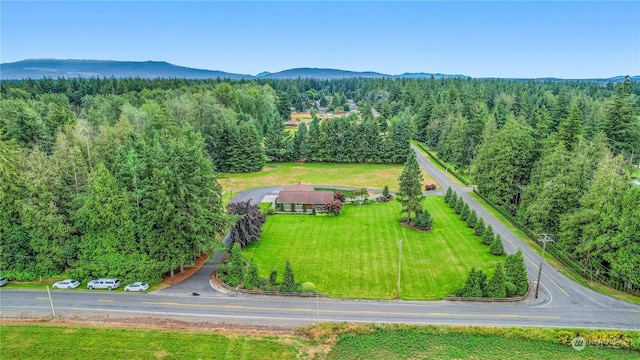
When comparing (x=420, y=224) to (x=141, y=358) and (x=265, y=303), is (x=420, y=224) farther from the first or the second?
(x=141, y=358)

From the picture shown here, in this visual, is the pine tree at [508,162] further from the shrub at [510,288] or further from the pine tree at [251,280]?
the pine tree at [251,280]

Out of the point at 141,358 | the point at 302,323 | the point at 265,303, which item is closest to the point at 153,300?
the point at 141,358

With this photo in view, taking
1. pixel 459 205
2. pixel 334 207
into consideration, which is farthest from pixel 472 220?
pixel 334 207

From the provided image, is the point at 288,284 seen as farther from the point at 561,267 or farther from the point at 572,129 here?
the point at 572,129

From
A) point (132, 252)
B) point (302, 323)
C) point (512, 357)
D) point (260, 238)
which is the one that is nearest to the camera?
point (512, 357)

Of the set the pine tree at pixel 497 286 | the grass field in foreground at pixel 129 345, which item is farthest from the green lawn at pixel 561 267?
the grass field in foreground at pixel 129 345
